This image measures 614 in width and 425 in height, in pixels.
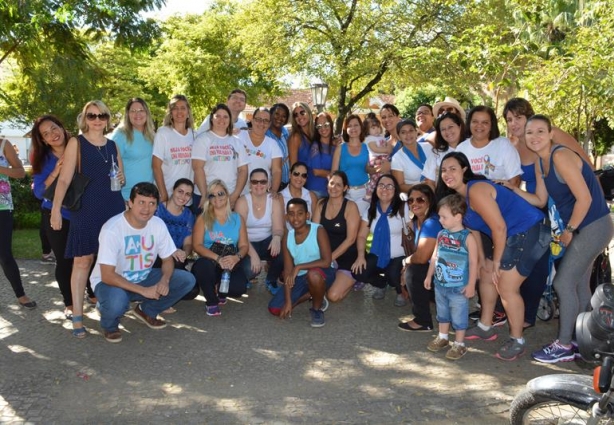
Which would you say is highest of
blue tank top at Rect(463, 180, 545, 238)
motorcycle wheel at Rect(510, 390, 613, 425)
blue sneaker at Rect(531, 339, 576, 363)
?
blue tank top at Rect(463, 180, 545, 238)

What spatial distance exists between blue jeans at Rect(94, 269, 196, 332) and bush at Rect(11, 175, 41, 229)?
24.4ft

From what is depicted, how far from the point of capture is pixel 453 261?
4598mm

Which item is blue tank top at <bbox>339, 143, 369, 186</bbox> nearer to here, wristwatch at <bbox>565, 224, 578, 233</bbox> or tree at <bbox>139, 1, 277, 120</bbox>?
wristwatch at <bbox>565, 224, 578, 233</bbox>

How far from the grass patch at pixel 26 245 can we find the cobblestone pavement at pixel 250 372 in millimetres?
2884

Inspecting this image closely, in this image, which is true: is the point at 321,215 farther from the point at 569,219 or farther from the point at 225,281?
the point at 569,219

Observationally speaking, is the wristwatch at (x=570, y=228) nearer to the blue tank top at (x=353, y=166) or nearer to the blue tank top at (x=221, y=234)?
the blue tank top at (x=353, y=166)

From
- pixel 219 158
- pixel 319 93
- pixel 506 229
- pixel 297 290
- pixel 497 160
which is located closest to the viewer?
pixel 506 229

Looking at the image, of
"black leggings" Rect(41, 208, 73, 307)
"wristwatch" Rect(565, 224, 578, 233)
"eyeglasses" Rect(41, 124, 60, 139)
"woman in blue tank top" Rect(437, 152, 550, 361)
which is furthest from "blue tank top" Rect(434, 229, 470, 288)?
"eyeglasses" Rect(41, 124, 60, 139)

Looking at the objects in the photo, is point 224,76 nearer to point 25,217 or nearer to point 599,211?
point 25,217

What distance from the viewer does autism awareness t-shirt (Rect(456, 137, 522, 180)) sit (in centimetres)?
516

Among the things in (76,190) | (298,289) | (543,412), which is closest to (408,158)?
(298,289)

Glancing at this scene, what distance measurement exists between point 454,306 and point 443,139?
2.09m

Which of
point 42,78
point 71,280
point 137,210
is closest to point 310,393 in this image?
point 137,210

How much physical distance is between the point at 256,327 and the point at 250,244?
1119mm
